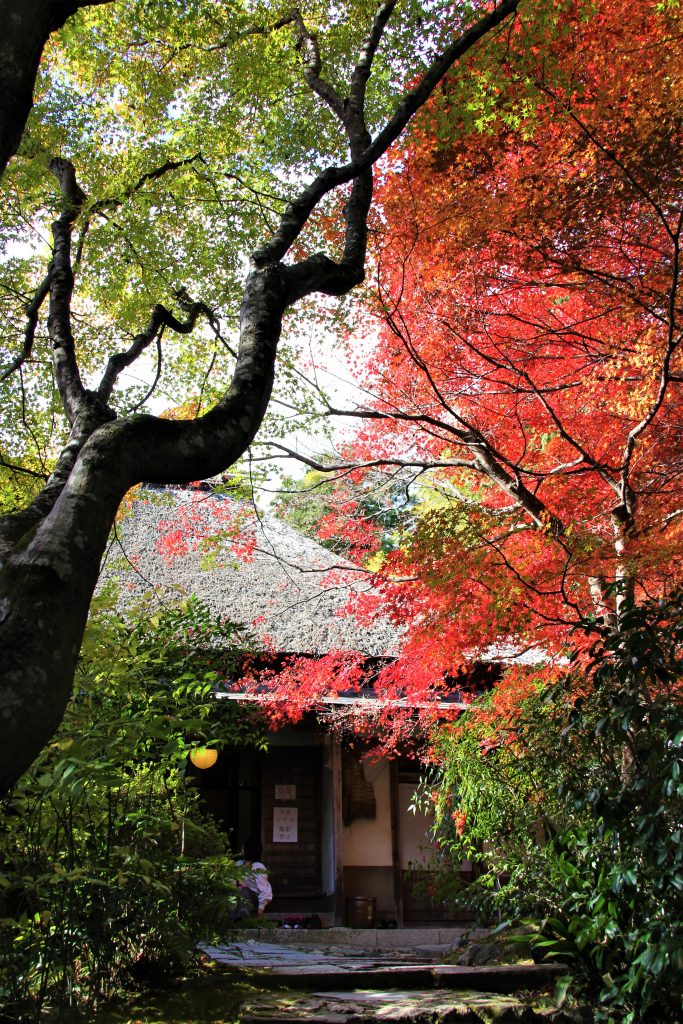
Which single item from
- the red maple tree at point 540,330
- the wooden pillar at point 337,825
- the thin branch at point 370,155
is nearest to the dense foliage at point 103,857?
the thin branch at point 370,155

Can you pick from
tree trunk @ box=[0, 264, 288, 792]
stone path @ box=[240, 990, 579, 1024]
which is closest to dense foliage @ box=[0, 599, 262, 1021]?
stone path @ box=[240, 990, 579, 1024]

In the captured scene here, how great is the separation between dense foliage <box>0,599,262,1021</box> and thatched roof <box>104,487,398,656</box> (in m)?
5.06

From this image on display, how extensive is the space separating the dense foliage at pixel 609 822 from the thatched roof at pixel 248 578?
4.28 metres

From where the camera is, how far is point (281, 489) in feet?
25.3

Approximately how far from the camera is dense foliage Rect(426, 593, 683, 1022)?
330 centimetres

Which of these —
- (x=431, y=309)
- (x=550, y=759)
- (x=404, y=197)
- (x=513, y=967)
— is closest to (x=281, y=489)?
(x=431, y=309)

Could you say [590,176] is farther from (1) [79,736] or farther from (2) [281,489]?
(1) [79,736]

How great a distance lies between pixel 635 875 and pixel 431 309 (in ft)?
17.1

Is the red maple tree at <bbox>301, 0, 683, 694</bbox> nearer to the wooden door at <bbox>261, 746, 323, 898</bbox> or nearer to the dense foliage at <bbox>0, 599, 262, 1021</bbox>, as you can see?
the dense foliage at <bbox>0, 599, 262, 1021</bbox>

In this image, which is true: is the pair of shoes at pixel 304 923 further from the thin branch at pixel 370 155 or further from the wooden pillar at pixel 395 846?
the thin branch at pixel 370 155

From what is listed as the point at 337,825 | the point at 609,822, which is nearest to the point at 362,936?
the point at 337,825

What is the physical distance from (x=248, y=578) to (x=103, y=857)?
28.1ft

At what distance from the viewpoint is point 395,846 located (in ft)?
33.2

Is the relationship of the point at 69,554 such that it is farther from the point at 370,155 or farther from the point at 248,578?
the point at 248,578
